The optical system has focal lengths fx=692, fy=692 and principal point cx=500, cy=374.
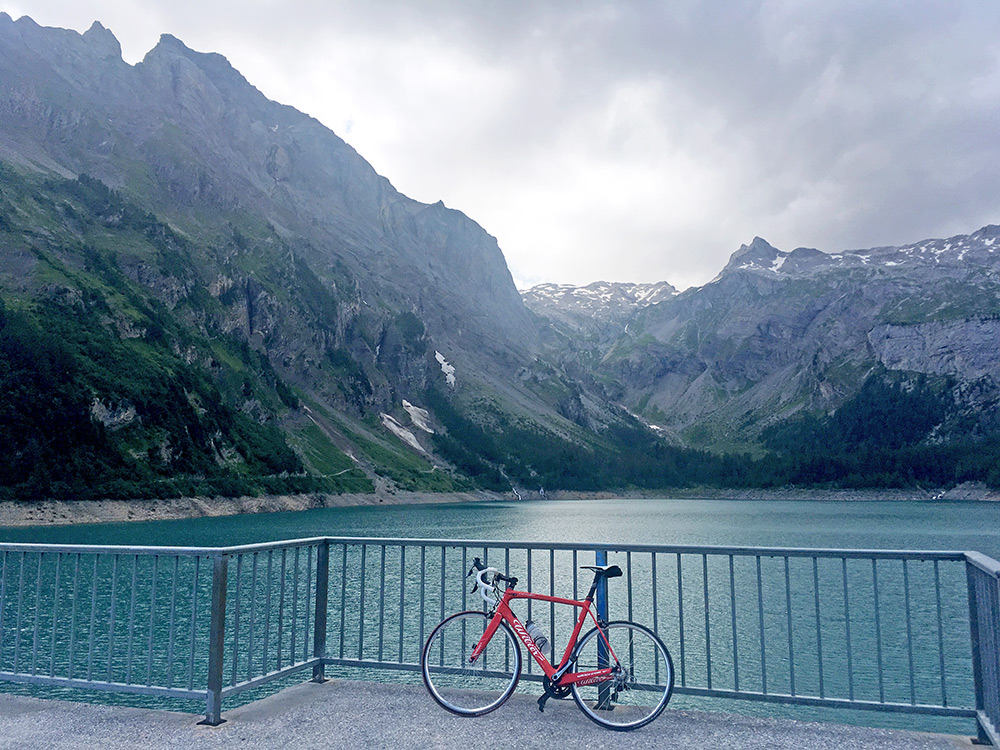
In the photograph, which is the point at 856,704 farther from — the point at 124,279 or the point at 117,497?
the point at 124,279

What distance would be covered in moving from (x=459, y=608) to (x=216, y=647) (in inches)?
1012

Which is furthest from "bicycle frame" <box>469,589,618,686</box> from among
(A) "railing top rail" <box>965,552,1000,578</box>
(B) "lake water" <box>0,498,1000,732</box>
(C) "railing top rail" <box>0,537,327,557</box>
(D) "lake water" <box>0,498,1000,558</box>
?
(D) "lake water" <box>0,498,1000,558</box>

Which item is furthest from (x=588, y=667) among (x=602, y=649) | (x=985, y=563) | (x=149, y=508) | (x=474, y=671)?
(x=149, y=508)

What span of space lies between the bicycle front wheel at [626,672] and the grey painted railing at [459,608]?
514 mm

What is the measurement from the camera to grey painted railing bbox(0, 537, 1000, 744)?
30.5 feet

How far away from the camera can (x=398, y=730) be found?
874 cm

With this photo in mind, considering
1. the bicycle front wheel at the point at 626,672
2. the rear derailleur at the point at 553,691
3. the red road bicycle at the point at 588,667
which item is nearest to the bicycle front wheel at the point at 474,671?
the red road bicycle at the point at 588,667

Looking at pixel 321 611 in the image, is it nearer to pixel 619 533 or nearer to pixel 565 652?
pixel 565 652

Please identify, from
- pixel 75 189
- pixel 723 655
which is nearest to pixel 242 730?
pixel 723 655

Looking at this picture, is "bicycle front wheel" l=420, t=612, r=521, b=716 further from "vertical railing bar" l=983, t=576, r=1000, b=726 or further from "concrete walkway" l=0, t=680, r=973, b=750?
"vertical railing bar" l=983, t=576, r=1000, b=726

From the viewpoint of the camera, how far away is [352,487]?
15638 centimetres

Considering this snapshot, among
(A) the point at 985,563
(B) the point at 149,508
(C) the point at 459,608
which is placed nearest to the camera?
(A) the point at 985,563

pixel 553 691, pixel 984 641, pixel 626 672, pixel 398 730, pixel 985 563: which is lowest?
pixel 398 730

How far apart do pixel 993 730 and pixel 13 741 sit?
→ 37.1 ft
